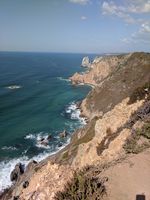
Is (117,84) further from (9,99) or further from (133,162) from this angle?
(133,162)

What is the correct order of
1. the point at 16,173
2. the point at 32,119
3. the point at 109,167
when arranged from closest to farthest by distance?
the point at 109,167 < the point at 16,173 < the point at 32,119

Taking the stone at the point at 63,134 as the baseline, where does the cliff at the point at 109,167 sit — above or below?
above

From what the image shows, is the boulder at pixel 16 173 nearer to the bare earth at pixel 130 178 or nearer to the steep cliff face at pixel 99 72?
the bare earth at pixel 130 178

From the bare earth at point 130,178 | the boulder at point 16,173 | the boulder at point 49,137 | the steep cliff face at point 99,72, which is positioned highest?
the bare earth at point 130,178

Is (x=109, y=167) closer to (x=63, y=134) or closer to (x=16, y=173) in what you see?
(x=16, y=173)

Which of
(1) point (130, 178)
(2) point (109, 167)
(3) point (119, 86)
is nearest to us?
(1) point (130, 178)

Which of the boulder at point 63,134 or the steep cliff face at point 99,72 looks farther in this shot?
the steep cliff face at point 99,72

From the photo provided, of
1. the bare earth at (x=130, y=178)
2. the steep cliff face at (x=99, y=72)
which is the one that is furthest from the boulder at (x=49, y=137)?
the steep cliff face at (x=99, y=72)

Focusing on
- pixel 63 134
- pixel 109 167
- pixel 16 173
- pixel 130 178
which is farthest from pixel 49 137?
pixel 130 178

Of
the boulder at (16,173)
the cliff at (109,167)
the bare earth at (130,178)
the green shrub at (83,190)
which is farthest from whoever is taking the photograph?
the boulder at (16,173)

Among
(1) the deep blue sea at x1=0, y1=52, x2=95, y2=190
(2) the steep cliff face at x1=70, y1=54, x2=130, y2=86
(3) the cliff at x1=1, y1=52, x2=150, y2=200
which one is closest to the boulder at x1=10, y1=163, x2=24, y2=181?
(1) the deep blue sea at x1=0, y1=52, x2=95, y2=190

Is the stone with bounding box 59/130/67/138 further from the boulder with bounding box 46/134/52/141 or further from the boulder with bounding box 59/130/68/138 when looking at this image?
the boulder with bounding box 46/134/52/141

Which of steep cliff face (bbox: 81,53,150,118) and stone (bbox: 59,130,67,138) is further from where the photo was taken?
steep cliff face (bbox: 81,53,150,118)
